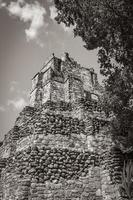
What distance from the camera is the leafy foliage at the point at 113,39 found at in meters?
8.71

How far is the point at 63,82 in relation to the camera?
2106cm

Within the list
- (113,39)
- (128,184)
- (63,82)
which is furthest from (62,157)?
(63,82)

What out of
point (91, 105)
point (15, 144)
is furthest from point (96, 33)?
point (15, 144)

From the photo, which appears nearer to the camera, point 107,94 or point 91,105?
point 107,94

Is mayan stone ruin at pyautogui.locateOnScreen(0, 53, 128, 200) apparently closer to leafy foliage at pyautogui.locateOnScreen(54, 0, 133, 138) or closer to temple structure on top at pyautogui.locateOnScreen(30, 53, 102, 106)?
leafy foliage at pyautogui.locateOnScreen(54, 0, 133, 138)

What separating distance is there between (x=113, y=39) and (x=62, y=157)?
18.2 ft

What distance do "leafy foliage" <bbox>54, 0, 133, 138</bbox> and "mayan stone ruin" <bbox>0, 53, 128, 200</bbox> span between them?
4.58ft

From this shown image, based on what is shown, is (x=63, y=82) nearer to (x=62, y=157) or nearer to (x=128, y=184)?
(x=62, y=157)

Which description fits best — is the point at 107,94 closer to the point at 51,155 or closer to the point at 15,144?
the point at 51,155

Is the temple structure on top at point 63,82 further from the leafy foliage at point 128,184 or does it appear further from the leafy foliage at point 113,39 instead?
the leafy foliage at point 128,184

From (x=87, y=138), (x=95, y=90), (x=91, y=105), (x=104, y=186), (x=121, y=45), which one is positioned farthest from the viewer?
(x=95, y=90)

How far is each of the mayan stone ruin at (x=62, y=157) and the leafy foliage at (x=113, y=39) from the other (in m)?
1.40

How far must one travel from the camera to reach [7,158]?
984 cm

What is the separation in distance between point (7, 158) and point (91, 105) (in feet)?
16.4
